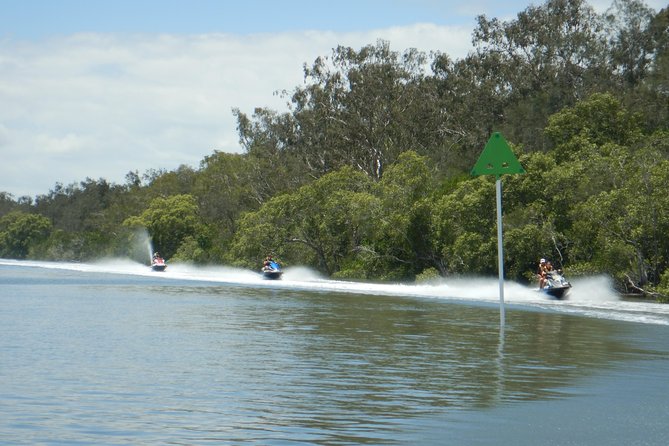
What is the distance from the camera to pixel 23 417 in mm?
13266

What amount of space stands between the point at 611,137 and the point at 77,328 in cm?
3895

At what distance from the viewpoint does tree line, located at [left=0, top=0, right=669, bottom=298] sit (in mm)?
47594

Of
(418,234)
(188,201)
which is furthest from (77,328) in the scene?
(188,201)

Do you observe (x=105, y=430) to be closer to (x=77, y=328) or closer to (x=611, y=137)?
(x=77, y=328)

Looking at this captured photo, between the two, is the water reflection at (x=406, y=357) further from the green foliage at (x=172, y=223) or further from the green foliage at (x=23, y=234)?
the green foliage at (x=23, y=234)

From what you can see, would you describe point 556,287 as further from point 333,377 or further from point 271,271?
point 271,271

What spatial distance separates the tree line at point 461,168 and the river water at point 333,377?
449 inches

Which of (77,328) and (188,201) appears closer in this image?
(77,328)

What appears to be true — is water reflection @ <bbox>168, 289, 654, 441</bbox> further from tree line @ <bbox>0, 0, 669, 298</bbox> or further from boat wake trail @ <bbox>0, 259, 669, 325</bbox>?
tree line @ <bbox>0, 0, 669, 298</bbox>

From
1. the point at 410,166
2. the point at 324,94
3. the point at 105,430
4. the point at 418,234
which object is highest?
the point at 324,94

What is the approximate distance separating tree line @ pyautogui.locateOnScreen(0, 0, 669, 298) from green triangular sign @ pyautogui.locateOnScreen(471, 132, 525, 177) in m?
19.7

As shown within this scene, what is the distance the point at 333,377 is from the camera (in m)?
17.5

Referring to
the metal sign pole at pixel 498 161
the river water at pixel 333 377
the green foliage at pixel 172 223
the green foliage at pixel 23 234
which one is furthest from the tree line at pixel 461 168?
the green foliage at pixel 23 234

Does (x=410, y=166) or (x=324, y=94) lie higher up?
(x=324, y=94)
